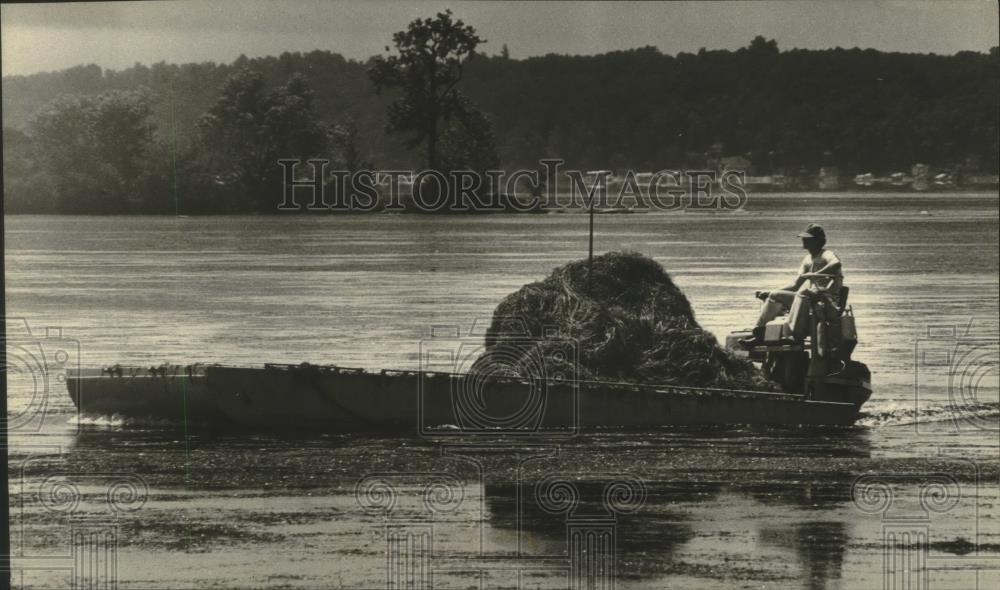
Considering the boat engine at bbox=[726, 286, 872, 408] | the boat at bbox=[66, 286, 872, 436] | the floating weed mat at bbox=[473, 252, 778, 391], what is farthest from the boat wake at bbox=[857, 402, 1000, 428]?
the boat engine at bbox=[726, 286, 872, 408]

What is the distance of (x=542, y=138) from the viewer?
20938 mm

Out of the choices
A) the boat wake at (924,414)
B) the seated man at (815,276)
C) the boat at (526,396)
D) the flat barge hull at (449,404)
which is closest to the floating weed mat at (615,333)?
the boat at (526,396)

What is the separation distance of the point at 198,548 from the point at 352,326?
1687 cm

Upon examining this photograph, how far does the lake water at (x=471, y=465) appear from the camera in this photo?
11.3 meters

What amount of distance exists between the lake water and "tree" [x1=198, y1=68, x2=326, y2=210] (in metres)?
1.52

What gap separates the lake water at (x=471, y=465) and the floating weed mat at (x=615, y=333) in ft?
2.74

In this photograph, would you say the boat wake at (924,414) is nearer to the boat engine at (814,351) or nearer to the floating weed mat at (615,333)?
the floating weed mat at (615,333)

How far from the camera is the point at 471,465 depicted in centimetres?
1720

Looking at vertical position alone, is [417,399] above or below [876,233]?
below

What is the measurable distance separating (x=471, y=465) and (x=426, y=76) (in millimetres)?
4473

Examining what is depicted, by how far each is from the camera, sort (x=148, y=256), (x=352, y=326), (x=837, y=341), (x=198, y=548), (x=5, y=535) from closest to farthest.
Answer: (x=5, y=535)
(x=198, y=548)
(x=837, y=341)
(x=352, y=326)
(x=148, y=256)

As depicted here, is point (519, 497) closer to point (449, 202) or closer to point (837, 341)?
point (837, 341)

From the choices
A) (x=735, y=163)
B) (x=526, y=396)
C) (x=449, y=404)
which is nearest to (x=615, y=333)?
(x=526, y=396)

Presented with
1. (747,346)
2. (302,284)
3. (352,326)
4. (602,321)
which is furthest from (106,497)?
(302,284)
